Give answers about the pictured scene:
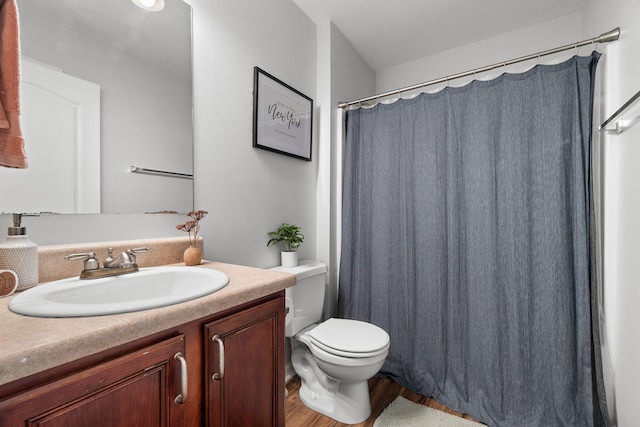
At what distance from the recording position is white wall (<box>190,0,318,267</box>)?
141 centimetres

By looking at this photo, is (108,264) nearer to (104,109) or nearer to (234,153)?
(104,109)

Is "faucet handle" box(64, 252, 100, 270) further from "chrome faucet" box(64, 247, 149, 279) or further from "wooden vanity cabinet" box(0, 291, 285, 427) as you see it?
"wooden vanity cabinet" box(0, 291, 285, 427)

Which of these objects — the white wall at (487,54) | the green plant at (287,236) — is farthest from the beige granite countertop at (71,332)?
the white wall at (487,54)

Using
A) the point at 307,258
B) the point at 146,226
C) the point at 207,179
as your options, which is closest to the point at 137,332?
the point at 146,226

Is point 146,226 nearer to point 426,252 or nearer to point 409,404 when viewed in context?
point 426,252

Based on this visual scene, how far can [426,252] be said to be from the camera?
1.82 metres

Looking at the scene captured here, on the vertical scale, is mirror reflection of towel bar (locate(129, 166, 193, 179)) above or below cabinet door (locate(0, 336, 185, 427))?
above

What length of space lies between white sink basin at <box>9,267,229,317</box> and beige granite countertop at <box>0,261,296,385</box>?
0.02 metres

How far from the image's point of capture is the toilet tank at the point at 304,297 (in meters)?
1.64

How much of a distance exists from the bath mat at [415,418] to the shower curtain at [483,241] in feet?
0.33

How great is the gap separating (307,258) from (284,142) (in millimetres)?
804

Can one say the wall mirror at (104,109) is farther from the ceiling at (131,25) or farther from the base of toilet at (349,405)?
the base of toilet at (349,405)

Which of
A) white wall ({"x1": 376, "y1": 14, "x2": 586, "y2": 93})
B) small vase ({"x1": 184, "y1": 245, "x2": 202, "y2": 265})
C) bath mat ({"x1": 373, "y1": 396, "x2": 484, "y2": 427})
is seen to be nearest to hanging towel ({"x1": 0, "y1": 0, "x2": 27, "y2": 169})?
small vase ({"x1": 184, "y1": 245, "x2": 202, "y2": 265})

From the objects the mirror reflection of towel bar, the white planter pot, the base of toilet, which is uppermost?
the mirror reflection of towel bar
